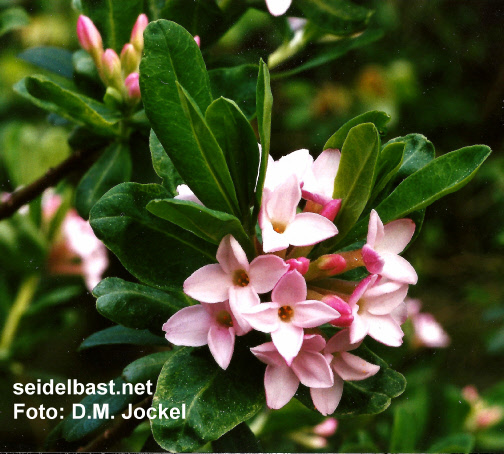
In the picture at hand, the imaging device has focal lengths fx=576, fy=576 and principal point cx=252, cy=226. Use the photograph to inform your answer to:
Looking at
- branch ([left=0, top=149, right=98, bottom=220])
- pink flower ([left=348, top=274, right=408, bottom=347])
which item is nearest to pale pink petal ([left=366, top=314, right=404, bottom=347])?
pink flower ([left=348, top=274, right=408, bottom=347])

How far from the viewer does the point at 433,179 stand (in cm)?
55

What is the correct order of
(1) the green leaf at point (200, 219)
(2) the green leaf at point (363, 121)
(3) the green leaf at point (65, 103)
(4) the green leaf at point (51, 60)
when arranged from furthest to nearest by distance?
(4) the green leaf at point (51, 60) < (3) the green leaf at point (65, 103) < (2) the green leaf at point (363, 121) < (1) the green leaf at point (200, 219)

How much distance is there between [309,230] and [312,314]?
0.08m

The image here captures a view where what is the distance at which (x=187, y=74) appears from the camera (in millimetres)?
544

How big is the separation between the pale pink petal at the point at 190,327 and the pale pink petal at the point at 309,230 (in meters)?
0.12

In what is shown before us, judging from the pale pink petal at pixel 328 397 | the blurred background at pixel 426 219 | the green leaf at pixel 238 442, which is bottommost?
the blurred background at pixel 426 219

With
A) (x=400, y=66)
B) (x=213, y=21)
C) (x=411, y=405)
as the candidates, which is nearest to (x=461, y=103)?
(x=400, y=66)

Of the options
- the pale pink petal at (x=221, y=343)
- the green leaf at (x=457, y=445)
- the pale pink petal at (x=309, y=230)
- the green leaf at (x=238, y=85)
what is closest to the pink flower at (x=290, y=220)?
the pale pink petal at (x=309, y=230)

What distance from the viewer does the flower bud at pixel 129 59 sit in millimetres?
786

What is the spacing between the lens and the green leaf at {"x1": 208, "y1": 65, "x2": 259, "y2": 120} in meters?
0.74

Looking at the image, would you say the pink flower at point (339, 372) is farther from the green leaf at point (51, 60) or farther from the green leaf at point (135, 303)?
the green leaf at point (51, 60)

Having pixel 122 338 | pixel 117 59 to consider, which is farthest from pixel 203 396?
pixel 117 59

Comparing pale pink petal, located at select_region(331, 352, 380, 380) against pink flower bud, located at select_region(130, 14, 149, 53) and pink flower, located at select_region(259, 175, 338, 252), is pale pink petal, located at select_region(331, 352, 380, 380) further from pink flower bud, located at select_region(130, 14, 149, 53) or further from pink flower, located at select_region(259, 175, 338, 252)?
pink flower bud, located at select_region(130, 14, 149, 53)

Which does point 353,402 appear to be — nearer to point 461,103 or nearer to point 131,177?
point 131,177
